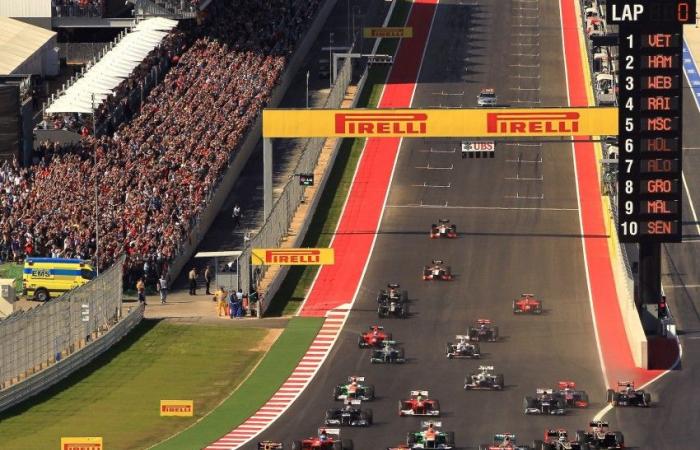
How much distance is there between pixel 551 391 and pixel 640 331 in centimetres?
855

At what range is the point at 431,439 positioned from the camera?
263 ft

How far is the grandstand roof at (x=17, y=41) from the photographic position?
439 feet

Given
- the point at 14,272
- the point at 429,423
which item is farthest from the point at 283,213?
the point at 429,423

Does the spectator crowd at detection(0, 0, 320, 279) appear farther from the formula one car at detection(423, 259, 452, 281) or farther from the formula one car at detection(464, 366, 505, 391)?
the formula one car at detection(464, 366, 505, 391)

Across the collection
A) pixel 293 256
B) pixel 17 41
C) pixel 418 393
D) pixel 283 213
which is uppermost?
pixel 17 41

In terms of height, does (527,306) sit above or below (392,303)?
below

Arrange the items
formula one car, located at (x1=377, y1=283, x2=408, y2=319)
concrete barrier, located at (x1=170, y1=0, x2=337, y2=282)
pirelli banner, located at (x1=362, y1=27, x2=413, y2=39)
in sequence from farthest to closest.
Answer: pirelli banner, located at (x1=362, y1=27, x2=413, y2=39)
concrete barrier, located at (x1=170, y1=0, x2=337, y2=282)
formula one car, located at (x1=377, y1=283, x2=408, y2=319)

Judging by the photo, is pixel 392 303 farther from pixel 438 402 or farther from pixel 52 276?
pixel 52 276

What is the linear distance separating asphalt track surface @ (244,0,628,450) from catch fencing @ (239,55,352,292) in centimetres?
499

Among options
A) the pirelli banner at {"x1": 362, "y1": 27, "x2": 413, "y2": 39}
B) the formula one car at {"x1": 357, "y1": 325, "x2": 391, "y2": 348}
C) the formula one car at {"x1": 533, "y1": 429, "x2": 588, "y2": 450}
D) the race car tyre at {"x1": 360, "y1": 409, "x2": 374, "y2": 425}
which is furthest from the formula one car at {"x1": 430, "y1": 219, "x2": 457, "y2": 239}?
the pirelli banner at {"x1": 362, "y1": 27, "x2": 413, "y2": 39}

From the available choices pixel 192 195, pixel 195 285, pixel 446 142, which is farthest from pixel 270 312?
pixel 446 142

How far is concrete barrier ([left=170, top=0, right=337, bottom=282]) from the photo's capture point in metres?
112

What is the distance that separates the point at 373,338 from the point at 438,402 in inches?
394

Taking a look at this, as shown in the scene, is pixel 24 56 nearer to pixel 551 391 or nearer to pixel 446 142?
pixel 446 142
